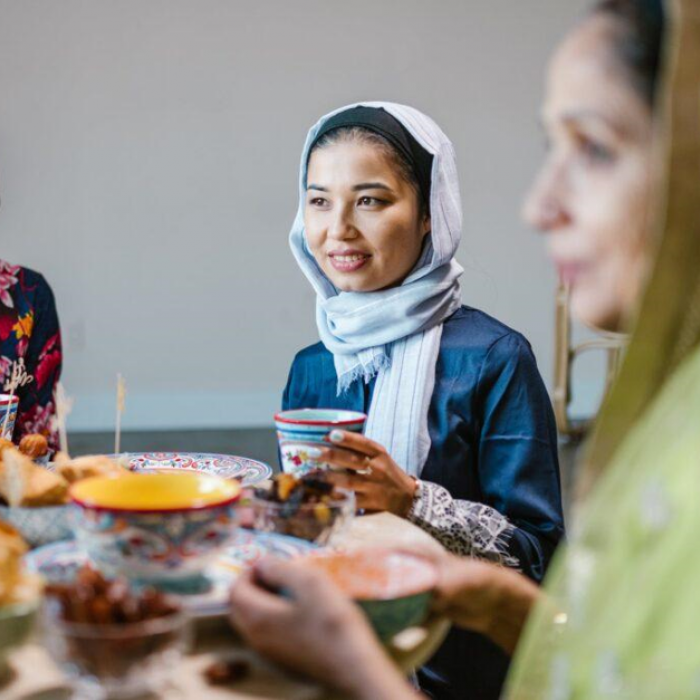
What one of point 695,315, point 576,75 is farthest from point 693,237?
point 576,75

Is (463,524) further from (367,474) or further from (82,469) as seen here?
(82,469)

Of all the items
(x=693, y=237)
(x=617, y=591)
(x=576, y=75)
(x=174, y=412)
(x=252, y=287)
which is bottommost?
(x=174, y=412)

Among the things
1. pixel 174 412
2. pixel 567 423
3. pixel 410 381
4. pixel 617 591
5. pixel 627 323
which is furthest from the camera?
pixel 174 412

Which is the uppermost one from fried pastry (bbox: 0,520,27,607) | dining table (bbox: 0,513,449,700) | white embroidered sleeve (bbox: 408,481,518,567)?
fried pastry (bbox: 0,520,27,607)

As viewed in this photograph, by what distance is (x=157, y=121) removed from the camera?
5.55 m

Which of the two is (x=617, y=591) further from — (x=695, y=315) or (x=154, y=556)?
(x=154, y=556)

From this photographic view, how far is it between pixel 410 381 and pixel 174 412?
4260 millimetres

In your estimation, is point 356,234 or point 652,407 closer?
point 652,407

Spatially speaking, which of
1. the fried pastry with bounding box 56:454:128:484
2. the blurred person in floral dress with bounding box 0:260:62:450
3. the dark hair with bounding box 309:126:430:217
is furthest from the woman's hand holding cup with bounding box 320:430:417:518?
the blurred person in floral dress with bounding box 0:260:62:450

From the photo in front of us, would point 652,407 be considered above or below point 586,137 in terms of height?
below

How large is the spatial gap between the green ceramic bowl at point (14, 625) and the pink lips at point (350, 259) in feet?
3.50

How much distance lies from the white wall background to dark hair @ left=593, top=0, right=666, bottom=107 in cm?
495

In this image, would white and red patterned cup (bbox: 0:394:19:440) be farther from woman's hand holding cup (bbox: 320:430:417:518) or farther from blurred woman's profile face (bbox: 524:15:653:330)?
blurred woman's profile face (bbox: 524:15:653:330)

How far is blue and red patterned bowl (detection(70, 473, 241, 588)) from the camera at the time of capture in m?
0.81
